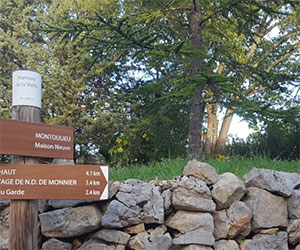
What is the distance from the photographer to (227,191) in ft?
15.7

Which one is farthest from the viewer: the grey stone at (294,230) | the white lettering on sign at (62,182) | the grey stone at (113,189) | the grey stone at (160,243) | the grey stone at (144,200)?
the grey stone at (294,230)

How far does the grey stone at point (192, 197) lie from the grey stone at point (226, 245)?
47 cm

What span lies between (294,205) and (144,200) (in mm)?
2216

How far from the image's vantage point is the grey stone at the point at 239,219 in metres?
4.78

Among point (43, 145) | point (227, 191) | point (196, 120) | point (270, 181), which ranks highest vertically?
point (196, 120)

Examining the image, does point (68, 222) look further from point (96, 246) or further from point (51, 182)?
point (51, 182)

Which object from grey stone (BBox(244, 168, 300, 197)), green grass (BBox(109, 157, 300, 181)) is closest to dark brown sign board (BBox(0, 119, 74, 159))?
green grass (BBox(109, 157, 300, 181))

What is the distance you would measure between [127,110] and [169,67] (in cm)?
192

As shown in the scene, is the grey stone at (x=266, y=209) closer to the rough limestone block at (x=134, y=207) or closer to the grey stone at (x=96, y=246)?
the rough limestone block at (x=134, y=207)

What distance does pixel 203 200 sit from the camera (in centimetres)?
471

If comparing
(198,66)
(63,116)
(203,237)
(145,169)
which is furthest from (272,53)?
(203,237)

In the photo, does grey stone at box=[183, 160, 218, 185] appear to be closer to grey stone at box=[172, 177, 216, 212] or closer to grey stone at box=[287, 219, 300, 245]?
grey stone at box=[172, 177, 216, 212]

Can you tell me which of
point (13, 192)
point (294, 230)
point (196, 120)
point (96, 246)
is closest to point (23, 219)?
point (13, 192)

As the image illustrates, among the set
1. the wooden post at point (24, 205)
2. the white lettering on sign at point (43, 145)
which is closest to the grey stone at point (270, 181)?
the white lettering on sign at point (43, 145)
